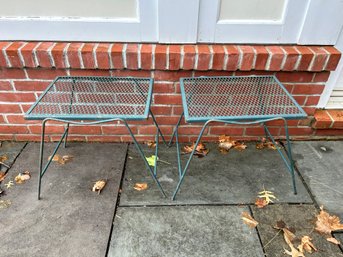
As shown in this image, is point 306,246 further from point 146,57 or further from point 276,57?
point 146,57

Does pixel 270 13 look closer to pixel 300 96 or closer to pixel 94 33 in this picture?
pixel 300 96

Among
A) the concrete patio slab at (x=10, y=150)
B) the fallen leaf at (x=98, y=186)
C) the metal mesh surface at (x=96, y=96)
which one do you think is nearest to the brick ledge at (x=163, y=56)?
the metal mesh surface at (x=96, y=96)

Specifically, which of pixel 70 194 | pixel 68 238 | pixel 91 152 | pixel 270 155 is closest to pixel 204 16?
pixel 270 155

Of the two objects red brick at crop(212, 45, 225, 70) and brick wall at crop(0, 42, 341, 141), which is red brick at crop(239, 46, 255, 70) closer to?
brick wall at crop(0, 42, 341, 141)

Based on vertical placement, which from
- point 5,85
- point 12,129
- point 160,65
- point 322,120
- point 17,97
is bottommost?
point 12,129

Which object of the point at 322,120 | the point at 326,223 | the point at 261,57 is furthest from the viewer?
the point at 322,120

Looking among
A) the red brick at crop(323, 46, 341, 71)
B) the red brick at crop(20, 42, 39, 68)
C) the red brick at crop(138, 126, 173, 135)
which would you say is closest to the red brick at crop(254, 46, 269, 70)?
the red brick at crop(323, 46, 341, 71)

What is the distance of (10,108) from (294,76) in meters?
2.21

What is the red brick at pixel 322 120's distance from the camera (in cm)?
232

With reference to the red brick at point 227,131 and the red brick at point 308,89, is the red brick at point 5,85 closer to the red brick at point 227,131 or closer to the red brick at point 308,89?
the red brick at point 227,131

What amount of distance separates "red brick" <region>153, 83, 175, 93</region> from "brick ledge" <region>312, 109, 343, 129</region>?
1.22 meters

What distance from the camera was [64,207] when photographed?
1875mm

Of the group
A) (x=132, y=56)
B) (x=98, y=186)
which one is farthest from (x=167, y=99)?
(x=98, y=186)

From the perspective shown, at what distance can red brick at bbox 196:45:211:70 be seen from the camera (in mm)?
1951
